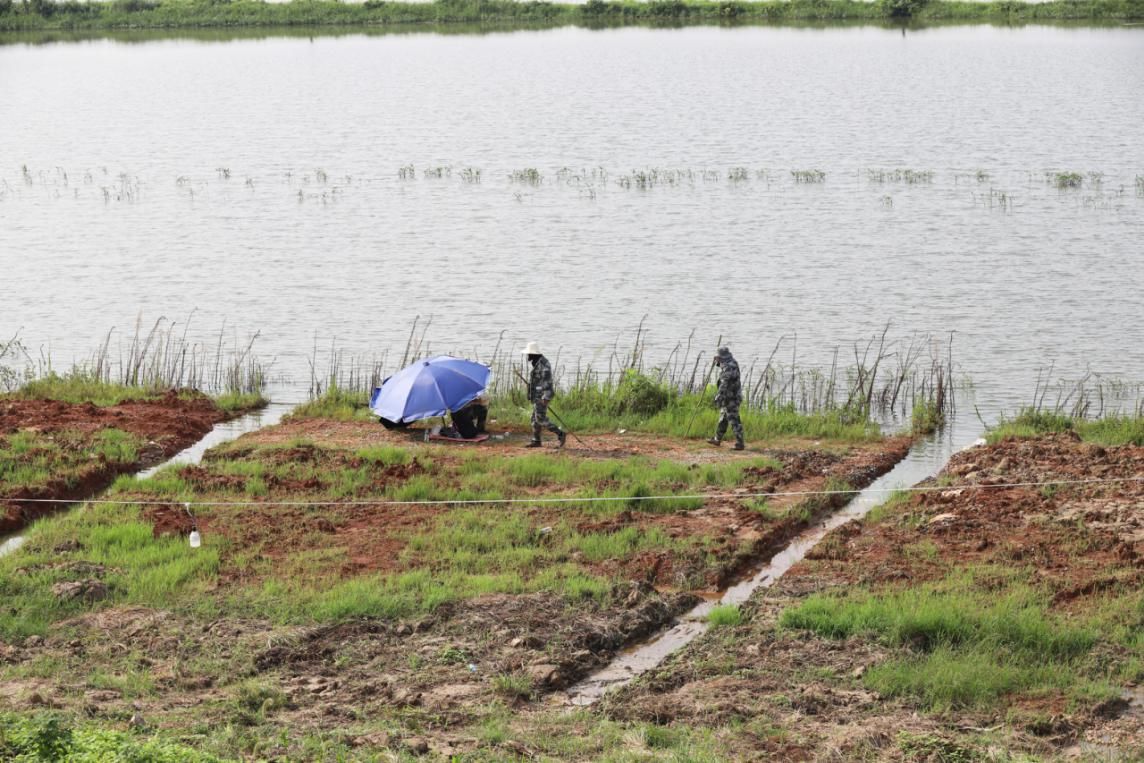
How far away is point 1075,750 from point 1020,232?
29.3m

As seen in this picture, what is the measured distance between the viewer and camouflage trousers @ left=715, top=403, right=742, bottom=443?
21.7m

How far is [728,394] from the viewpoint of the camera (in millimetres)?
21578

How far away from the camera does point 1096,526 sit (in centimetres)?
1739

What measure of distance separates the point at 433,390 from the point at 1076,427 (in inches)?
411

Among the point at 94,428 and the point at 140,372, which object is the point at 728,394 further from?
the point at 140,372

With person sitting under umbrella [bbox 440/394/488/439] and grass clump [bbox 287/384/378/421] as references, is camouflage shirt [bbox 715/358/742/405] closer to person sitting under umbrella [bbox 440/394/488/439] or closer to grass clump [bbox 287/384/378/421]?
person sitting under umbrella [bbox 440/394/488/439]

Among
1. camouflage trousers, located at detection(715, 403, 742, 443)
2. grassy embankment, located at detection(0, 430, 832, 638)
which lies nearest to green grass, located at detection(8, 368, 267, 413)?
grassy embankment, located at detection(0, 430, 832, 638)

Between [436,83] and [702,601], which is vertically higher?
[436,83]

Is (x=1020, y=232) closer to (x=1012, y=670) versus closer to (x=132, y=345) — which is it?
(x=132, y=345)

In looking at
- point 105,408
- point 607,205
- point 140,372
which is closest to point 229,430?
point 105,408

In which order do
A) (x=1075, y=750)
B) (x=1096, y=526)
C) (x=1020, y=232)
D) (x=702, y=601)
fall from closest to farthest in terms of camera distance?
(x=1075, y=750), (x=702, y=601), (x=1096, y=526), (x=1020, y=232)

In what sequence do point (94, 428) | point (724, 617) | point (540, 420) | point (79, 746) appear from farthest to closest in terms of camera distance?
point (94, 428) < point (540, 420) < point (724, 617) < point (79, 746)

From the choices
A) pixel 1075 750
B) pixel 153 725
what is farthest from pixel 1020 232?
pixel 153 725

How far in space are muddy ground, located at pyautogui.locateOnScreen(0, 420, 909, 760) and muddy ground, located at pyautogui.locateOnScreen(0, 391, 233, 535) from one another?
2.17 meters
